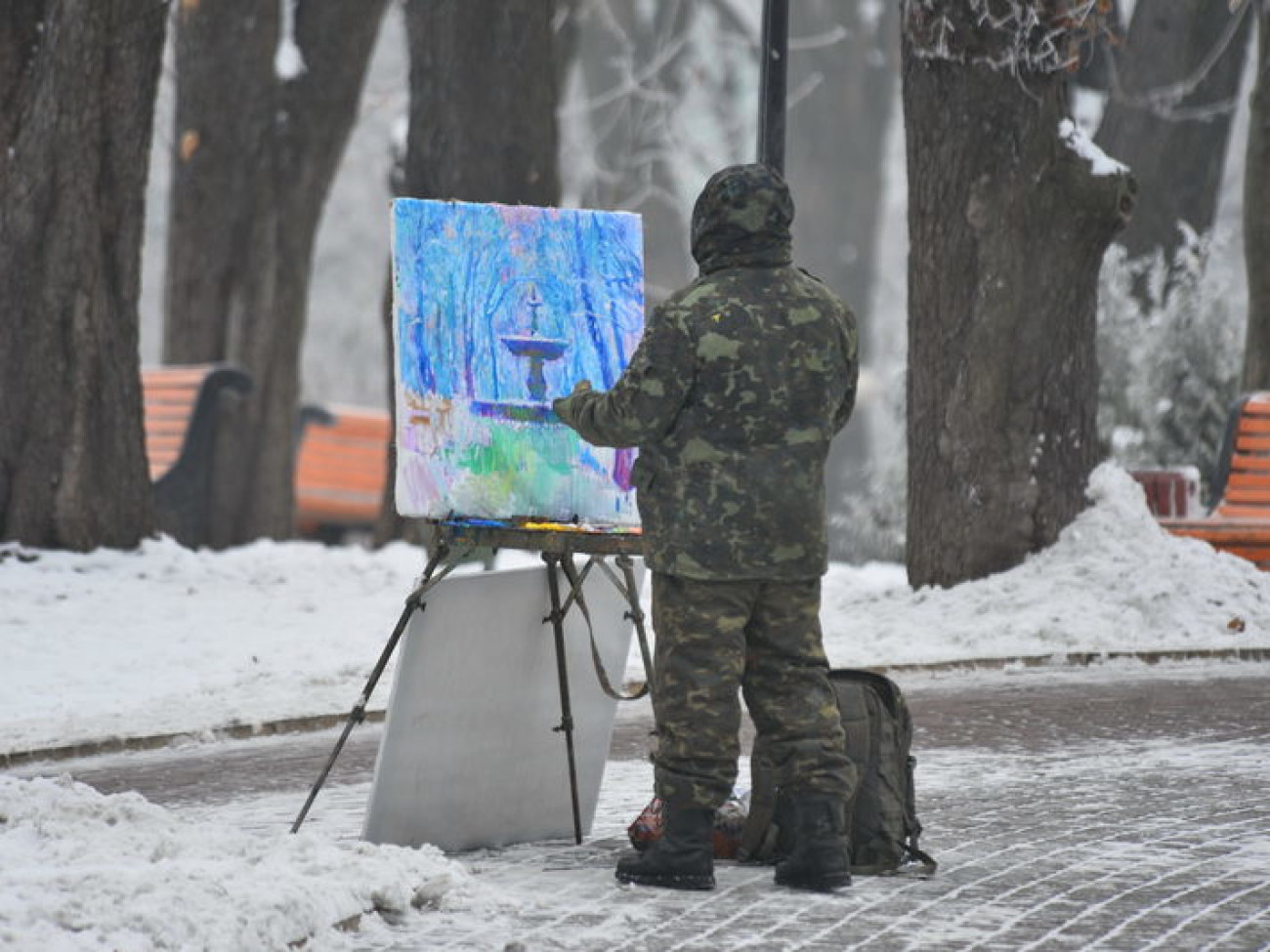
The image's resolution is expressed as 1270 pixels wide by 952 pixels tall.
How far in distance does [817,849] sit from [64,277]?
8.55m

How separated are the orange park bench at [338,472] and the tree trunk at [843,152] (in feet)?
37.9

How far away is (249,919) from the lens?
5980mm

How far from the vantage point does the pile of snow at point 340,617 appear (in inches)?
460

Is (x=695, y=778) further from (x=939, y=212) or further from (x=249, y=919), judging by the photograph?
(x=939, y=212)

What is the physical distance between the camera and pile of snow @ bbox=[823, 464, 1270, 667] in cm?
1326

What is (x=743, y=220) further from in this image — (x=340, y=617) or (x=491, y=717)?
(x=340, y=617)

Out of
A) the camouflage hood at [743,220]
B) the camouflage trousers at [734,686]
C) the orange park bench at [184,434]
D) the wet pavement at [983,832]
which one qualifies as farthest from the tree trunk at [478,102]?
the camouflage trousers at [734,686]

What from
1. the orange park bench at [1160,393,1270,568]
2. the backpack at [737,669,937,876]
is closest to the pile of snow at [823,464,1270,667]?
the orange park bench at [1160,393,1270,568]

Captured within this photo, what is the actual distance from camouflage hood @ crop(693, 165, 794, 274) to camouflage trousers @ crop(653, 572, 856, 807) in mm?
955

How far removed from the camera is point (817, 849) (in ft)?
22.9

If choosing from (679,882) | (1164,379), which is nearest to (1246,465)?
(1164,379)

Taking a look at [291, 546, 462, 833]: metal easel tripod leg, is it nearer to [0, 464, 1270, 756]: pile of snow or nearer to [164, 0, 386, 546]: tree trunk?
[0, 464, 1270, 756]: pile of snow

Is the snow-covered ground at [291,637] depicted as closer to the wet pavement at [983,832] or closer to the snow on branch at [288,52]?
the wet pavement at [983,832]

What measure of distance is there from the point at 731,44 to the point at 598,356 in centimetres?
3303
